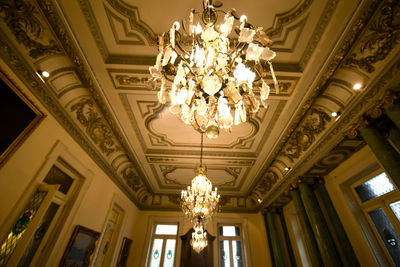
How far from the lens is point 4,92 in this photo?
2193mm

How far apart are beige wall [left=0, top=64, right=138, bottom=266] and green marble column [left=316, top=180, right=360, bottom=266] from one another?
5.49 m

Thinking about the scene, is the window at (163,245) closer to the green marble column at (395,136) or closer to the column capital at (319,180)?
the column capital at (319,180)

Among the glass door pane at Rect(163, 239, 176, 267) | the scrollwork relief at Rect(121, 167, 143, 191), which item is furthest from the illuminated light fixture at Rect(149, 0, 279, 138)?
the glass door pane at Rect(163, 239, 176, 267)

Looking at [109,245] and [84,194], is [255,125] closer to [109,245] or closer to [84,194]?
[84,194]

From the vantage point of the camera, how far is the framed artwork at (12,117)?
Answer: 7.16ft

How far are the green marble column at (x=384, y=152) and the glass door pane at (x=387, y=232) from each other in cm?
162

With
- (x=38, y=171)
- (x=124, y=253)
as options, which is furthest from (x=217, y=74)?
(x=124, y=253)

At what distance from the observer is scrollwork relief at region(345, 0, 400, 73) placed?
88.8 inches

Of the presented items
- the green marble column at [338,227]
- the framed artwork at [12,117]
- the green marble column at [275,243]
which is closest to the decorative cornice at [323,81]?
the green marble column at [338,227]

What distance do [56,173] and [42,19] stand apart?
251 centimetres

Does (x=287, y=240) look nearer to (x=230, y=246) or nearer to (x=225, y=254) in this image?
(x=230, y=246)

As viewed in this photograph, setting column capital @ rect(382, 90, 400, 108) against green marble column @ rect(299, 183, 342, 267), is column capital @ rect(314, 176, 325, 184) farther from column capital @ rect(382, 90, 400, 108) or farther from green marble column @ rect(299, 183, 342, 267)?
column capital @ rect(382, 90, 400, 108)

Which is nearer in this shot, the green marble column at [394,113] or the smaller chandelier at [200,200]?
the green marble column at [394,113]

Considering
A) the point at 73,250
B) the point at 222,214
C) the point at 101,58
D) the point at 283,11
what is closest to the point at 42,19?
the point at 101,58
